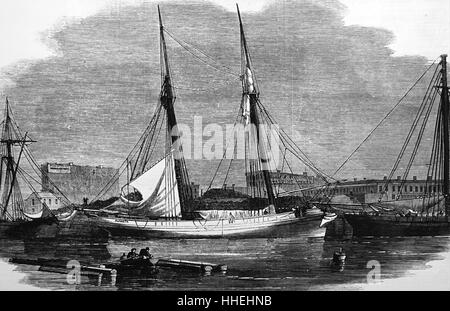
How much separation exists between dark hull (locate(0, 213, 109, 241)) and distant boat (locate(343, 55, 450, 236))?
2.85 meters

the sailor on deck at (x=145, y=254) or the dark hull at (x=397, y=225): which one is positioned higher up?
the dark hull at (x=397, y=225)

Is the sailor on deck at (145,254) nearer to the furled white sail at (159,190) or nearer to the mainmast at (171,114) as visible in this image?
the furled white sail at (159,190)

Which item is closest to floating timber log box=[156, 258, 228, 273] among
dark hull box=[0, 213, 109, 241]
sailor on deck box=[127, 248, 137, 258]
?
sailor on deck box=[127, 248, 137, 258]

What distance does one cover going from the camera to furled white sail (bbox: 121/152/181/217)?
7.85 m

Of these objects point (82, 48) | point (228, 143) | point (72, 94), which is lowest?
point (228, 143)

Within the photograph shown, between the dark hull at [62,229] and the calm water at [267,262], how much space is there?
8cm

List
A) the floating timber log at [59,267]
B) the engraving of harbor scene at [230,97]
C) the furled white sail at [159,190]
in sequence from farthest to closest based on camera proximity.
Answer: the furled white sail at [159,190]
the engraving of harbor scene at [230,97]
the floating timber log at [59,267]

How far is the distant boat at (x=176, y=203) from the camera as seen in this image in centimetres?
781

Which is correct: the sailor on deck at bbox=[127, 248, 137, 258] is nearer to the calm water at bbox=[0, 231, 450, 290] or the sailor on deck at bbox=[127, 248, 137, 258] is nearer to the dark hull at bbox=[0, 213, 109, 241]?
the calm water at bbox=[0, 231, 450, 290]

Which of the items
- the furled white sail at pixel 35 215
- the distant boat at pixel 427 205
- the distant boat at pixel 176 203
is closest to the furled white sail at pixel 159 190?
the distant boat at pixel 176 203

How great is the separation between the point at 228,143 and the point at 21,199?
2.41 meters
